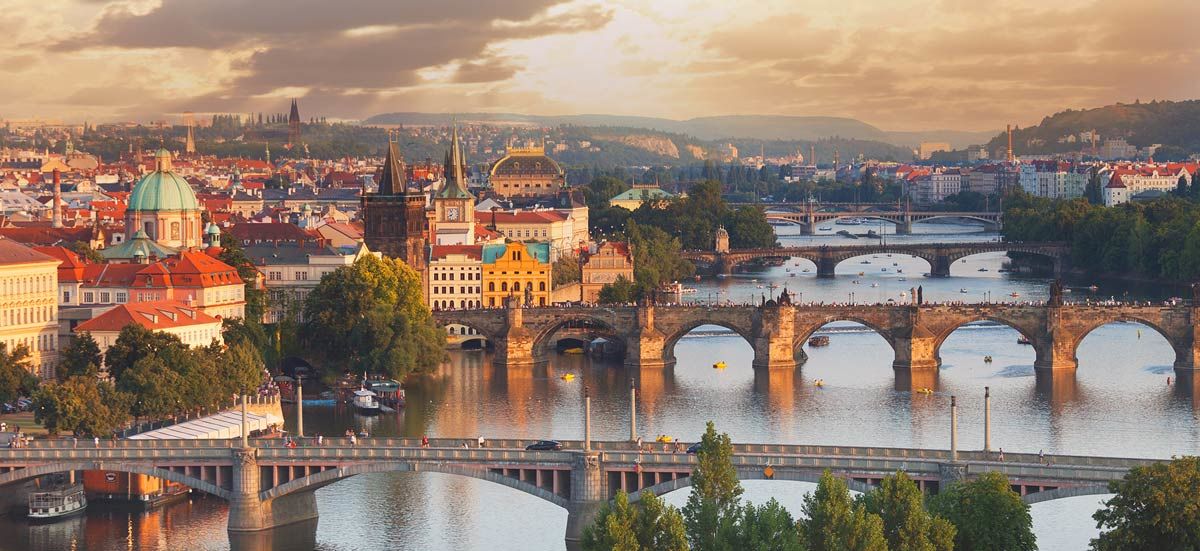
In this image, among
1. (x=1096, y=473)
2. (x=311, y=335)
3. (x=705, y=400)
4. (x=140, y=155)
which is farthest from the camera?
(x=140, y=155)

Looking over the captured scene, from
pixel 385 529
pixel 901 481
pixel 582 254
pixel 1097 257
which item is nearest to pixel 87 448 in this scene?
pixel 385 529

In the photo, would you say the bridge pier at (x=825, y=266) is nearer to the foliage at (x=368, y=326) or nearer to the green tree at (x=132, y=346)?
the foliage at (x=368, y=326)

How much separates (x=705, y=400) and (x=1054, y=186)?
134039mm

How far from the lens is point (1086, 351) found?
237 ft

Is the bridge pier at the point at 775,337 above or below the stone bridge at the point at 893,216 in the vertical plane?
below

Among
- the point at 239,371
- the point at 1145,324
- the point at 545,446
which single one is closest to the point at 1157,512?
the point at 545,446

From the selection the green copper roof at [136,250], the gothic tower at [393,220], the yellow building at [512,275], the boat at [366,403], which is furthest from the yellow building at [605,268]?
the boat at [366,403]

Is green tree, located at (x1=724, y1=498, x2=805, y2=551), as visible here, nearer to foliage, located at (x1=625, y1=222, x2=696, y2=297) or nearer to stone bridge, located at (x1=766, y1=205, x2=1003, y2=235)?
foliage, located at (x1=625, y1=222, x2=696, y2=297)

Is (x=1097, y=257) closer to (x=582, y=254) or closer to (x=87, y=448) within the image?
(x=582, y=254)

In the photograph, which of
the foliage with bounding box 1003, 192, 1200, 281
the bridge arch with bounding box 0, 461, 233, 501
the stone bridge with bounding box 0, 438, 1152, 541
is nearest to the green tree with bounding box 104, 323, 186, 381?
the stone bridge with bounding box 0, 438, 1152, 541

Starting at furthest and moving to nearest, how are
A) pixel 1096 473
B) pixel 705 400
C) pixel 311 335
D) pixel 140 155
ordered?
pixel 140 155 → pixel 311 335 → pixel 705 400 → pixel 1096 473

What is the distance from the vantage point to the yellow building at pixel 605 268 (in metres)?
88.2

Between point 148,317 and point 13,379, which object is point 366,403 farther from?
point 13,379

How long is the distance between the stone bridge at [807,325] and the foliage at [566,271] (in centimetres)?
1362
